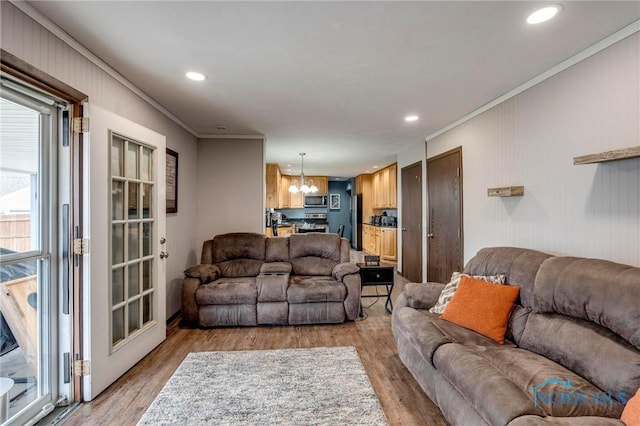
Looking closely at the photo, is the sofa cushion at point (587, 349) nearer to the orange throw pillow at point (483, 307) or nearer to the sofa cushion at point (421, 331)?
the orange throw pillow at point (483, 307)

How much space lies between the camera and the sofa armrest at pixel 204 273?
350 centimetres

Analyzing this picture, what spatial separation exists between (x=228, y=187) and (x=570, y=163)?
4.01m

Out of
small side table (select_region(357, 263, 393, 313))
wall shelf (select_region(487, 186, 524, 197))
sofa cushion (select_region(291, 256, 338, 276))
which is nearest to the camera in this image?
wall shelf (select_region(487, 186, 524, 197))

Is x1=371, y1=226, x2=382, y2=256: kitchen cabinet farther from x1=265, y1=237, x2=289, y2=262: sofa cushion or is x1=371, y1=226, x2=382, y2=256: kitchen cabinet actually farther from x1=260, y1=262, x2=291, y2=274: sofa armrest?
x1=260, y1=262, x2=291, y2=274: sofa armrest

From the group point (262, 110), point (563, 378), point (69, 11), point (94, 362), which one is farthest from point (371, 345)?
point (69, 11)

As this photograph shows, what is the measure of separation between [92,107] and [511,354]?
3214 mm

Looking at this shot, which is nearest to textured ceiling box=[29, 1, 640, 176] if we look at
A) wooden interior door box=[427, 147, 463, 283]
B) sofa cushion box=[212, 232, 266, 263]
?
wooden interior door box=[427, 147, 463, 283]

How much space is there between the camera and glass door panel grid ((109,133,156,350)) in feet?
7.89

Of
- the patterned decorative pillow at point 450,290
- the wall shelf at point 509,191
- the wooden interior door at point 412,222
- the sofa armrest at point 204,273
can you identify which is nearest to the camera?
the patterned decorative pillow at point 450,290

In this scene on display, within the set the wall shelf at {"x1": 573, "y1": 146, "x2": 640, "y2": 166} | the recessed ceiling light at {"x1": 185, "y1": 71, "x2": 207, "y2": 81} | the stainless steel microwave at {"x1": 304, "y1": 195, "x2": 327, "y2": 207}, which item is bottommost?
the wall shelf at {"x1": 573, "y1": 146, "x2": 640, "y2": 166}

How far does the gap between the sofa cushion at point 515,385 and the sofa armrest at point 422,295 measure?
753mm

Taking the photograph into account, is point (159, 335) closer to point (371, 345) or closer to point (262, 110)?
point (371, 345)

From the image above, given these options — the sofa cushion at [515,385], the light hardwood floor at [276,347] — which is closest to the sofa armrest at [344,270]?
the light hardwood floor at [276,347]

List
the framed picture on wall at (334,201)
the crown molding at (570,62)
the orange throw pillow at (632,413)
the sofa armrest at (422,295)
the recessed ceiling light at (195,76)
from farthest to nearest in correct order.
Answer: the framed picture on wall at (334,201), the sofa armrest at (422,295), the recessed ceiling light at (195,76), the crown molding at (570,62), the orange throw pillow at (632,413)
